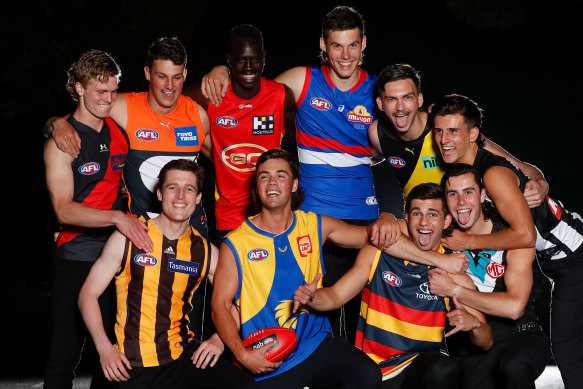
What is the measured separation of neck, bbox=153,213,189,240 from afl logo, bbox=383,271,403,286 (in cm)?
108

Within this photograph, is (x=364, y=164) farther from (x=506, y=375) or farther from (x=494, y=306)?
(x=506, y=375)

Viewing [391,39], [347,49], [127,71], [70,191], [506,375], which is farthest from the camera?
[391,39]

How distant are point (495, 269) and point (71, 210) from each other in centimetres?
226

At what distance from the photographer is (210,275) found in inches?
149

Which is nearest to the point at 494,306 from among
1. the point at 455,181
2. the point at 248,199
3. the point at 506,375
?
the point at 506,375

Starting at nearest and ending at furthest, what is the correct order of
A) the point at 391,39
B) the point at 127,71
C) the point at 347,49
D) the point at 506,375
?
the point at 506,375, the point at 347,49, the point at 127,71, the point at 391,39

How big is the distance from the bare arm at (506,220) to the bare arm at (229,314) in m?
1.14

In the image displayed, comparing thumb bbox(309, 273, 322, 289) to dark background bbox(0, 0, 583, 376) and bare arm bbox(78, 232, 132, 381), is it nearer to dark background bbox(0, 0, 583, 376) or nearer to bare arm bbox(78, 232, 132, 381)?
bare arm bbox(78, 232, 132, 381)

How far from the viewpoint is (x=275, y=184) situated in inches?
147

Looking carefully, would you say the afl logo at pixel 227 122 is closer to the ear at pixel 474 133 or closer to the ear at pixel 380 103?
the ear at pixel 380 103

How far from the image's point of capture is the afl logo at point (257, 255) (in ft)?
12.2

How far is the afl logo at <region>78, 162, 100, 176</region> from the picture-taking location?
3889mm

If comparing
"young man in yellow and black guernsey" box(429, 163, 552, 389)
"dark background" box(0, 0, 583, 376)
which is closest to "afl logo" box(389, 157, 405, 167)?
"young man in yellow and black guernsey" box(429, 163, 552, 389)

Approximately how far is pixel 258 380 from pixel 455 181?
1.44 m
